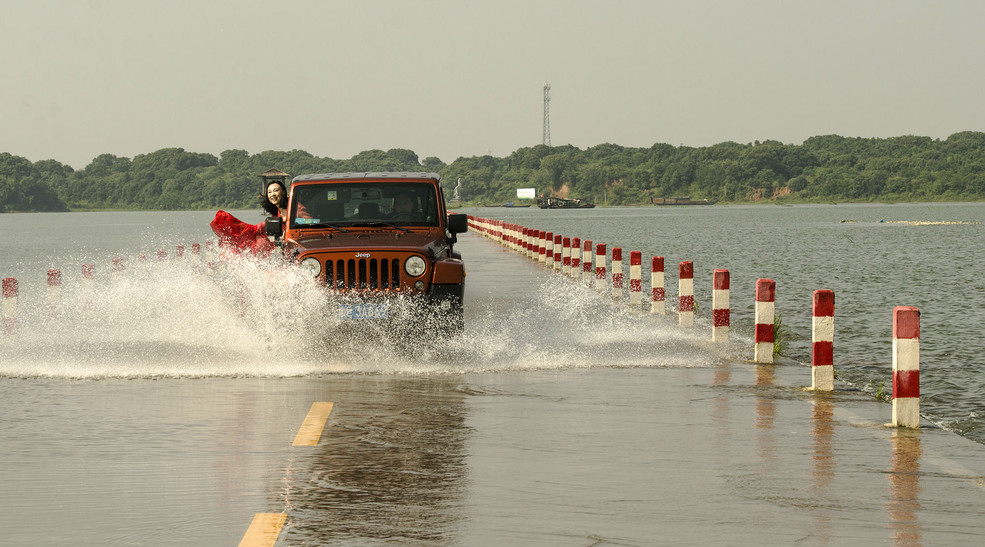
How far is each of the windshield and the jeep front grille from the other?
1.15 meters

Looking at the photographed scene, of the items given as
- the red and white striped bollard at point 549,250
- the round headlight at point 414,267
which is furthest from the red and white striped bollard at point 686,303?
the red and white striped bollard at point 549,250

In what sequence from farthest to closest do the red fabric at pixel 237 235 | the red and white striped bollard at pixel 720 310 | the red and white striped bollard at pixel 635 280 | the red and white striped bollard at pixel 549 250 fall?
the red and white striped bollard at pixel 549 250 → the red and white striped bollard at pixel 635 280 → the red fabric at pixel 237 235 → the red and white striped bollard at pixel 720 310

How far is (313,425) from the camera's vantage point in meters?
9.86

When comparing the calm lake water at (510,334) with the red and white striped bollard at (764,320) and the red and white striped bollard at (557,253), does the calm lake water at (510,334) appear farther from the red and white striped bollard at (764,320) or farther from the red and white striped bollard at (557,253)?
the red and white striped bollard at (557,253)

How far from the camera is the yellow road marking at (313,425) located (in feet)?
30.2

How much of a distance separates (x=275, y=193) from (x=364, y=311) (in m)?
3.71

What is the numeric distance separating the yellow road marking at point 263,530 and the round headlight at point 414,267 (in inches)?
290

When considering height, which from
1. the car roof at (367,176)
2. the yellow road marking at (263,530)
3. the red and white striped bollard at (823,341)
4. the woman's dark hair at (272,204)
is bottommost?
the yellow road marking at (263,530)

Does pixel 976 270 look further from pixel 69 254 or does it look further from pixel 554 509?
pixel 554 509

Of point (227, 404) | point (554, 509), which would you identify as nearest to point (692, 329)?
point (227, 404)

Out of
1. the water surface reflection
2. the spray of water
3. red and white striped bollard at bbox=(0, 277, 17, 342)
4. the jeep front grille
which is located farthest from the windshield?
red and white striped bollard at bbox=(0, 277, 17, 342)

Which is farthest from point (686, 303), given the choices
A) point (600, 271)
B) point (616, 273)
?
point (600, 271)

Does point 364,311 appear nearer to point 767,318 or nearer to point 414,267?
point 414,267

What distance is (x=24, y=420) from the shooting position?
34.0 ft
